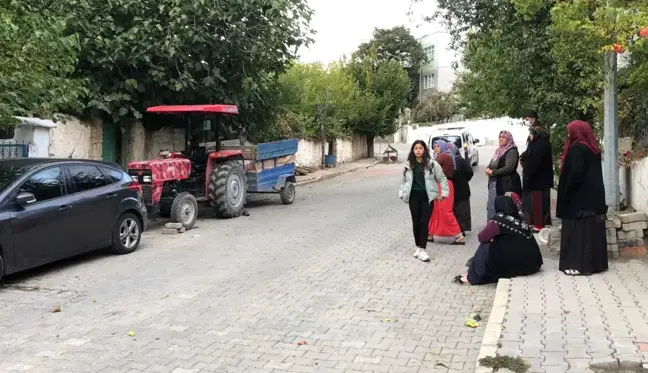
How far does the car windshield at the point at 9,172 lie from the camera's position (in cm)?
760

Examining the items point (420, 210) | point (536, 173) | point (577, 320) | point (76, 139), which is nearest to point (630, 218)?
point (536, 173)

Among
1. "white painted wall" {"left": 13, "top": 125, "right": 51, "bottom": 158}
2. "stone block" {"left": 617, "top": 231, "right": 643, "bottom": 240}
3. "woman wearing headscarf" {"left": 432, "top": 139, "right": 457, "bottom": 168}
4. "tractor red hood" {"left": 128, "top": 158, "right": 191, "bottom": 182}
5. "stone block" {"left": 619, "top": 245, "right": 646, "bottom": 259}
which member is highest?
"white painted wall" {"left": 13, "top": 125, "right": 51, "bottom": 158}

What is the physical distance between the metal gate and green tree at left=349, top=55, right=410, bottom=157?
22322 mm

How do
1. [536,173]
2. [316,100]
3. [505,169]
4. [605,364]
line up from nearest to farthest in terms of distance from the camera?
[605,364] < [505,169] < [536,173] < [316,100]

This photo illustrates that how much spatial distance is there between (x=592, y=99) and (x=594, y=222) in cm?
416

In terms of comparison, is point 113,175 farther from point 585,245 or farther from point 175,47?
point 585,245

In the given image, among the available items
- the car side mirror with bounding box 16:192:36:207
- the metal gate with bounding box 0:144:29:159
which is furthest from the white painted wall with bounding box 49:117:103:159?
the car side mirror with bounding box 16:192:36:207

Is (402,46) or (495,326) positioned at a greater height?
(402,46)

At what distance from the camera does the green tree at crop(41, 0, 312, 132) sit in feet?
43.2

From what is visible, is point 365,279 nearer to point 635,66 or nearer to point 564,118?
point 635,66

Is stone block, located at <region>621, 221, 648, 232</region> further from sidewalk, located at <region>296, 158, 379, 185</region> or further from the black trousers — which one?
sidewalk, located at <region>296, 158, 379, 185</region>

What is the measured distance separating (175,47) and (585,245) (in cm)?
934

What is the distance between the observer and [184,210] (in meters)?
11.7

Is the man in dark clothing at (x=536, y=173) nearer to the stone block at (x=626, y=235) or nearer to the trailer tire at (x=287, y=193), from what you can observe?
the stone block at (x=626, y=235)
